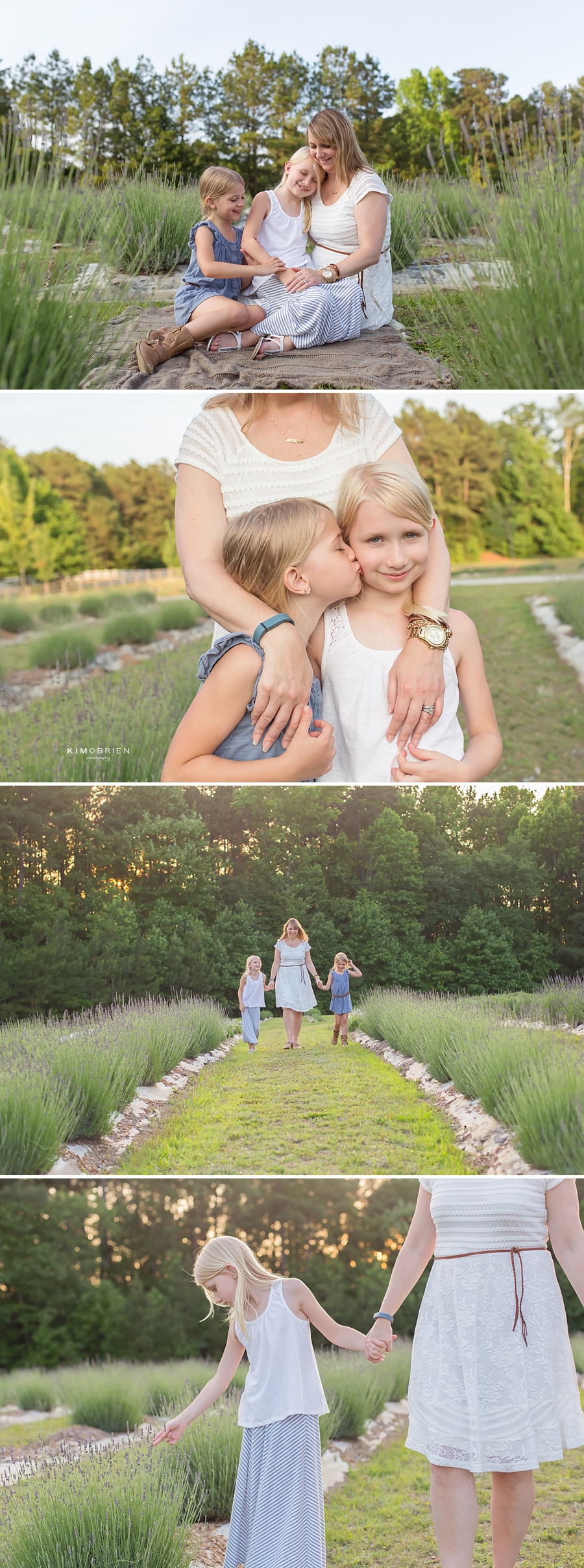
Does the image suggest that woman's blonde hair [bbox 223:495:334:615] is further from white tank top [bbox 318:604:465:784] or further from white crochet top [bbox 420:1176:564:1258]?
white crochet top [bbox 420:1176:564:1258]

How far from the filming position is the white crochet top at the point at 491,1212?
2777 millimetres

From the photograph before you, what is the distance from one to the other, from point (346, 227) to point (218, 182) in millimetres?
473

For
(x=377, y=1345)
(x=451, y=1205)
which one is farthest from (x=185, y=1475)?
(x=451, y=1205)

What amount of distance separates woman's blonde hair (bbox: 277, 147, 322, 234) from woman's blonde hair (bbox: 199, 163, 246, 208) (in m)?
0.16

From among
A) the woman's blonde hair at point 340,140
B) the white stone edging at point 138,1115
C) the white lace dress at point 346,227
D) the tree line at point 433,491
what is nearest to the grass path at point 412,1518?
the white stone edging at point 138,1115

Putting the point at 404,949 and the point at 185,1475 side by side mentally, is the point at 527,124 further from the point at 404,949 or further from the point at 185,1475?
the point at 185,1475

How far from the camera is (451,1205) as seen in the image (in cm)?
281

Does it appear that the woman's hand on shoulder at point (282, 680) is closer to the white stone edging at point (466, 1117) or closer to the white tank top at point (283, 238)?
the white stone edging at point (466, 1117)

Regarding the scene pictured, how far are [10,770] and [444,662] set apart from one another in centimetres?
140

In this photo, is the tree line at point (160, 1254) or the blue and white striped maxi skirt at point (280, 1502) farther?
the tree line at point (160, 1254)

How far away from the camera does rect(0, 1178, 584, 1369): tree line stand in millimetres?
6078

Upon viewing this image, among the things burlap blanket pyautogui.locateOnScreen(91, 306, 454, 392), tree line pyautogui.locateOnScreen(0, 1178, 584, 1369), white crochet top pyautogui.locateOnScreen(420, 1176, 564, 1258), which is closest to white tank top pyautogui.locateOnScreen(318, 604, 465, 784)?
burlap blanket pyautogui.locateOnScreen(91, 306, 454, 392)

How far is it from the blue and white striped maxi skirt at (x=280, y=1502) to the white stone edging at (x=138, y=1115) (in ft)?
3.24

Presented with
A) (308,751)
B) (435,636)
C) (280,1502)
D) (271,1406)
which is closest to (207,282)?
(435,636)
